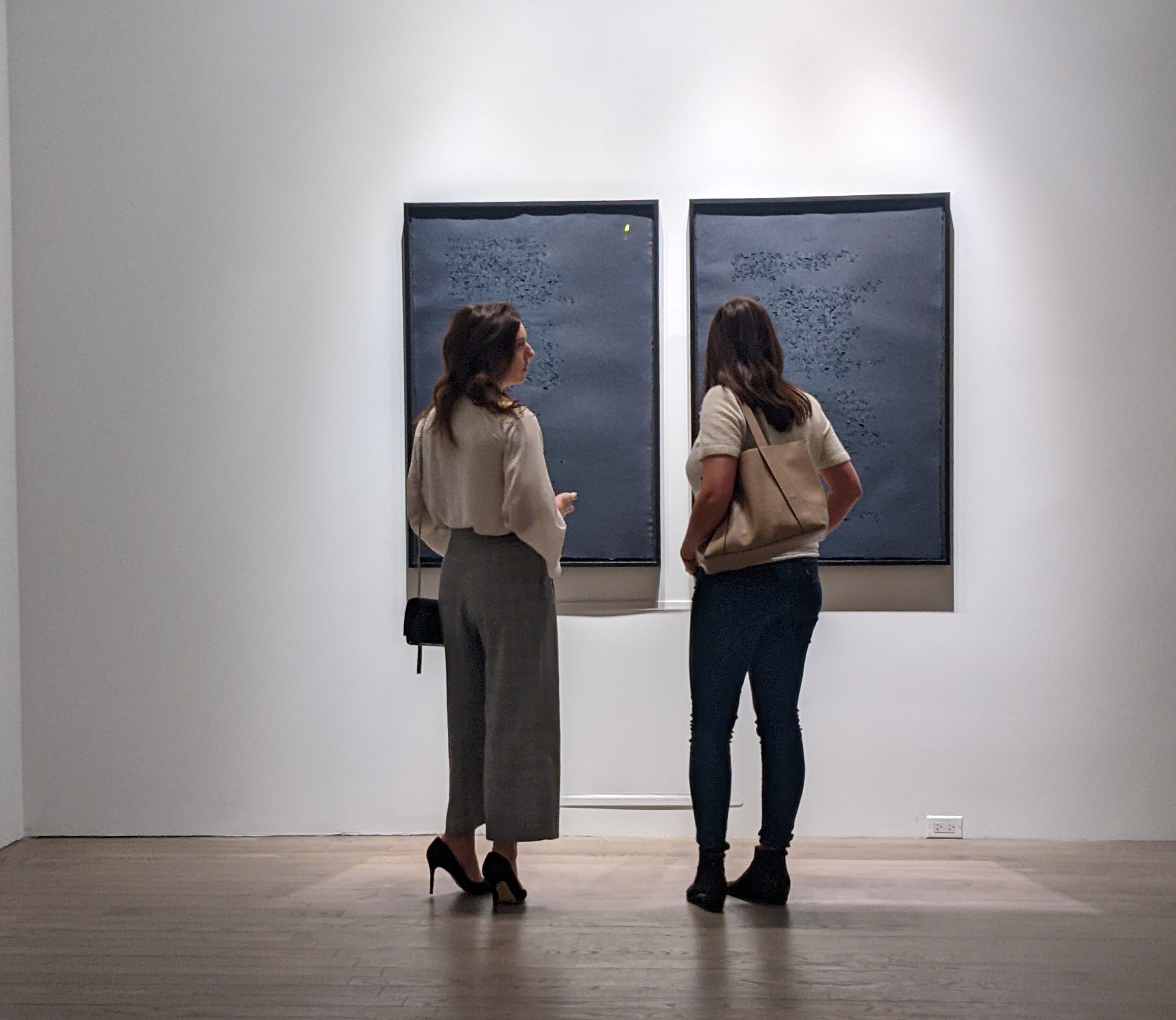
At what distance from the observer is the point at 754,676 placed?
3088mm

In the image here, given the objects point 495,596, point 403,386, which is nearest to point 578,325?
point 403,386

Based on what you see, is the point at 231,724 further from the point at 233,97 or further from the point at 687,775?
the point at 233,97

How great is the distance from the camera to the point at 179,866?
3.58 m

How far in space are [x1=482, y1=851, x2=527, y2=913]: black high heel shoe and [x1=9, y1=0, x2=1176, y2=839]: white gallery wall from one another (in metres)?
0.73

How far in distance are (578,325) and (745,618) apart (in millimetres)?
1270

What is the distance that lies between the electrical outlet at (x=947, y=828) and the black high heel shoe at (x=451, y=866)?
1476 millimetres

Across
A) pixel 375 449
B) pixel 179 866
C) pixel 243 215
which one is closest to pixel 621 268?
pixel 375 449

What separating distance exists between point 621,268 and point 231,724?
193cm

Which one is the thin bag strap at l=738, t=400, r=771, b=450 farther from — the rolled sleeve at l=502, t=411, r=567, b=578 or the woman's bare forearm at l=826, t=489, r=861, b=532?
the rolled sleeve at l=502, t=411, r=567, b=578

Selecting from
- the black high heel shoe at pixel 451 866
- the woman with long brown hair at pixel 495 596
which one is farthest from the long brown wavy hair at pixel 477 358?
the black high heel shoe at pixel 451 866

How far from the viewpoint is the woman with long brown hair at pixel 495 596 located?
3092 millimetres

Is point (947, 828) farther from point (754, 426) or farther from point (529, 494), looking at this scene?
point (529, 494)

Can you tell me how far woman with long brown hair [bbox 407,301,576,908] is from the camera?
309 cm

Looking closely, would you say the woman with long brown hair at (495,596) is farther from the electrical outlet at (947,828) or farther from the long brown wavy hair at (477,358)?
the electrical outlet at (947,828)
